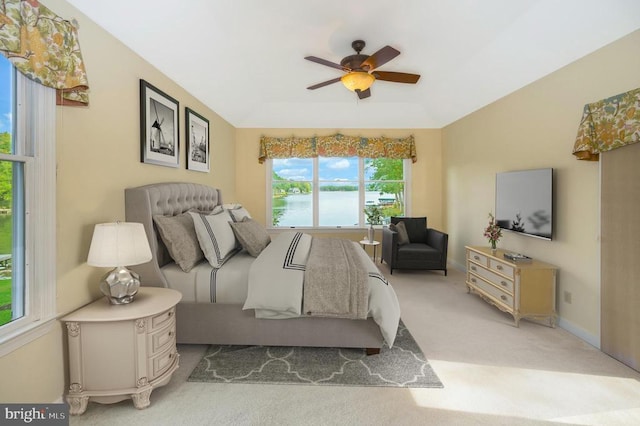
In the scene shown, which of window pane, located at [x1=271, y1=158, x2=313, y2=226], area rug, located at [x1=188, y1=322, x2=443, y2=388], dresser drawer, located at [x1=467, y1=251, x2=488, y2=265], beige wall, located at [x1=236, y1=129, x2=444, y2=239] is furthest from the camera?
window pane, located at [x1=271, y1=158, x2=313, y2=226]

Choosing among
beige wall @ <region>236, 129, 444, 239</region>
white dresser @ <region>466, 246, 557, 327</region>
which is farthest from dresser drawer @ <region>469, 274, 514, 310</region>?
beige wall @ <region>236, 129, 444, 239</region>

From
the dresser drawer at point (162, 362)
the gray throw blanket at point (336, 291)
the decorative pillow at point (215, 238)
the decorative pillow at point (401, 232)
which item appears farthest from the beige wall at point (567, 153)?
the dresser drawer at point (162, 362)

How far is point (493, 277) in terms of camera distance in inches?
129

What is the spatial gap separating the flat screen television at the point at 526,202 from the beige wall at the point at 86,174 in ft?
12.3

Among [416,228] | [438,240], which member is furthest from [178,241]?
[416,228]

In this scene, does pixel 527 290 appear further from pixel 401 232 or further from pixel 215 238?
pixel 215 238

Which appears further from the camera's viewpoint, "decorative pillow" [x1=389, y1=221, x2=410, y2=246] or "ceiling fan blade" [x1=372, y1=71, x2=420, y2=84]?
"decorative pillow" [x1=389, y1=221, x2=410, y2=246]

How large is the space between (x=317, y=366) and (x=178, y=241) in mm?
1445

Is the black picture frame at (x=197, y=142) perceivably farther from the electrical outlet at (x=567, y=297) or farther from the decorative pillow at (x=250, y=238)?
the electrical outlet at (x=567, y=297)

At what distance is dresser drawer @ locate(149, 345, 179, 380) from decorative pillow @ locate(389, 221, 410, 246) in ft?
11.5

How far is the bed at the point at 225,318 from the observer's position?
2344mm

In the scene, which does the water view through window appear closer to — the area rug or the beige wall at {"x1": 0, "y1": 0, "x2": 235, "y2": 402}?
the beige wall at {"x1": 0, "y1": 0, "x2": 235, "y2": 402}

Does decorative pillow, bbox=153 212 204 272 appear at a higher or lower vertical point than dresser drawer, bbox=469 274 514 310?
higher

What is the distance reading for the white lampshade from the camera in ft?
5.79
